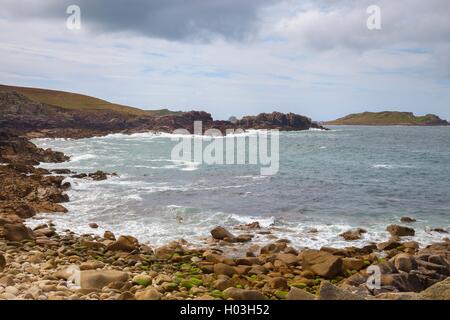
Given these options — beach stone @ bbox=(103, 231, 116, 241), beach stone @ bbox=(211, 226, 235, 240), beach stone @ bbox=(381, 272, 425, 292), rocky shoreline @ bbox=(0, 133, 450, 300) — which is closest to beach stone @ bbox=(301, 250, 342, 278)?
rocky shoreline @ bbox=(0, 133, 450, 300)

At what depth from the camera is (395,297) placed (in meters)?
8.72

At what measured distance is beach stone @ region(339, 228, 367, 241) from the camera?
2053 cm

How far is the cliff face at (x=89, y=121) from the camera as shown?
102938 mm

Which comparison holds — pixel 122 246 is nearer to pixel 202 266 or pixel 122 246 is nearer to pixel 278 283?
pixel 202 266

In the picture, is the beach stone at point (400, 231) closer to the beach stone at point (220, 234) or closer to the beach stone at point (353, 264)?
the beach stone at point (353, 264)

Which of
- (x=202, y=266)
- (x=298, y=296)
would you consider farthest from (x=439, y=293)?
(x=202, y=266)

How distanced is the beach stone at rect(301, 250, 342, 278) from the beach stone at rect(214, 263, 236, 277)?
3.07 m

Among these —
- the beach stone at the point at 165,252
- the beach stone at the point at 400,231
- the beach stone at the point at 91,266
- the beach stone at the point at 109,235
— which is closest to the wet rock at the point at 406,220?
the beach stone at the point at 400,231

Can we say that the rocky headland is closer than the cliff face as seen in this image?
Yes

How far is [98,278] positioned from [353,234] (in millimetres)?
14326

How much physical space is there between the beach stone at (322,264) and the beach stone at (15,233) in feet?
38.2

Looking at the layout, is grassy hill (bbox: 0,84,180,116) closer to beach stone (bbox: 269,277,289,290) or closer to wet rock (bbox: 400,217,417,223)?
wet rock (bbox: 400,217,417,223)

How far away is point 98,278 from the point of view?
434 inches
